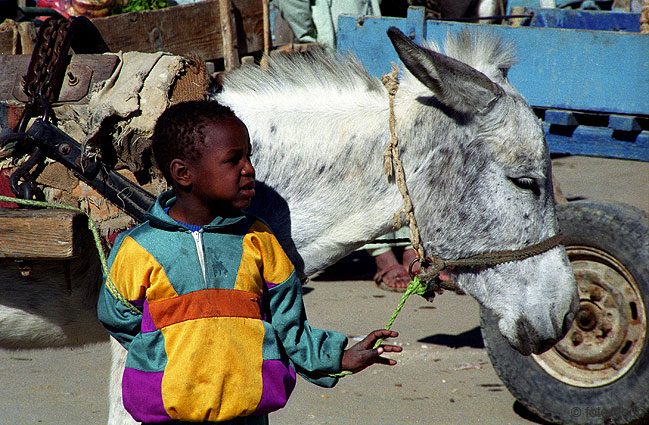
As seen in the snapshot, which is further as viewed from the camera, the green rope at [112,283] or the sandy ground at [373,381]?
the sandy ground at [373,381]

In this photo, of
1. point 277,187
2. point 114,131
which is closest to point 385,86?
point 277,187

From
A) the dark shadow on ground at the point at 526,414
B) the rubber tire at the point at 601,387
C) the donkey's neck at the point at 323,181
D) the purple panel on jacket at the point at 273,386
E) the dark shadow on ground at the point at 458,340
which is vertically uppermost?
the donkey's neck at the point at 323,181

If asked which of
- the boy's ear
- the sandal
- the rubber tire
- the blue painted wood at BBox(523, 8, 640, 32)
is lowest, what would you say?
the sandal

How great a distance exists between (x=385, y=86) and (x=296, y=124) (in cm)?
32

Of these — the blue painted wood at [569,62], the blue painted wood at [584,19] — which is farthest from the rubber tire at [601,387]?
the blue painted wood at [584,19]

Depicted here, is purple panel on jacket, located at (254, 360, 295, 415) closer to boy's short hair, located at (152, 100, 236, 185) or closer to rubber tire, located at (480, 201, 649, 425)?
boy's short hair, located at (152, 100, 236, 185)

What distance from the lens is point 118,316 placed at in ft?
5.79

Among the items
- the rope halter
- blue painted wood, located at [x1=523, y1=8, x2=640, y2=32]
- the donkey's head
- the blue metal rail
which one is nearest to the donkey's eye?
the donkey's head

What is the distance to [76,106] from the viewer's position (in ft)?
7.49

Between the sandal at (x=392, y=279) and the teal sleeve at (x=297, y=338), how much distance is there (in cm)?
403

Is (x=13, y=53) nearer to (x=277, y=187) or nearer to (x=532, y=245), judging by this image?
(x=277, y=187)

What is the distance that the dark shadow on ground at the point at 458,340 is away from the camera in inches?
186

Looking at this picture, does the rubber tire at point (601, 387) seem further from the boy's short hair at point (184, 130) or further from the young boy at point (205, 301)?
the boy's short hair at point (184, 130)

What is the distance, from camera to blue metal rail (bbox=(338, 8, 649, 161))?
405 cm
